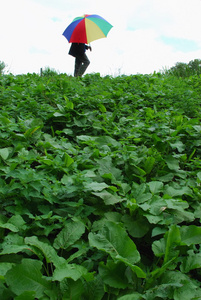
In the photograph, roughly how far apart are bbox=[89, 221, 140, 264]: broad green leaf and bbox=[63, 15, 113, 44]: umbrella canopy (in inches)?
266

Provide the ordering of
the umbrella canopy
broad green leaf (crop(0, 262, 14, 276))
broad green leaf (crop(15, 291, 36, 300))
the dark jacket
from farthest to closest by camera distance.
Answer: the dark jacket
the umbrella canopy
broad green leaf (crop(0, 262, 14, 276))
broad green leaf (crop(15, 291, 36, 300))

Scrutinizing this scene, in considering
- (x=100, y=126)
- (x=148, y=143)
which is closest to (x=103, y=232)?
(x=148, y=143)

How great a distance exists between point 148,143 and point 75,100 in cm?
136

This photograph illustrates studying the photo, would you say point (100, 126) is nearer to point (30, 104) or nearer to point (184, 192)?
point (30, 104)

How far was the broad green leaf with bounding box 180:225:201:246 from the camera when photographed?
155cm

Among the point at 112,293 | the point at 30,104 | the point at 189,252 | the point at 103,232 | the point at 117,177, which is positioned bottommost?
the point at 112,293

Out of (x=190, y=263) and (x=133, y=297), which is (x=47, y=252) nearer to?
(x=133, y=297)

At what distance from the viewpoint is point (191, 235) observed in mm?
1577

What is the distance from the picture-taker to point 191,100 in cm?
431

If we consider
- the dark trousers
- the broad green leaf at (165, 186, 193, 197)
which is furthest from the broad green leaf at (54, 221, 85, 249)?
the dark trousers

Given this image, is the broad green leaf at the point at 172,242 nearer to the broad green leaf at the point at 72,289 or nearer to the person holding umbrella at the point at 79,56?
the broad green leaf at the point at 72,289

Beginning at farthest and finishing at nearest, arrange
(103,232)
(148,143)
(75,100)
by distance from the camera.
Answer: (75,100)
(148,143)
(103,232)

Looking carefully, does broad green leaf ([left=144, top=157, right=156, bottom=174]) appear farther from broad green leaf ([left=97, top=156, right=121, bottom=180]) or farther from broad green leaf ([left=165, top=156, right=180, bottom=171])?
broad green leaf ([left=97, top=156, right=121, bottom=180])

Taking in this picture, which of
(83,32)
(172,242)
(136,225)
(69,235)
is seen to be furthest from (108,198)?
(83,32)
